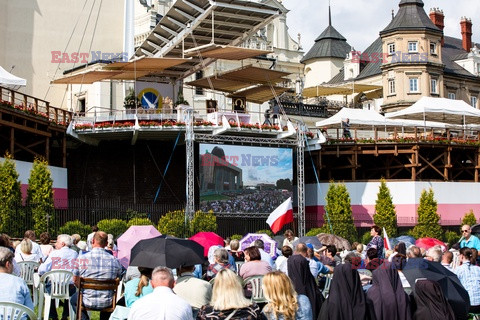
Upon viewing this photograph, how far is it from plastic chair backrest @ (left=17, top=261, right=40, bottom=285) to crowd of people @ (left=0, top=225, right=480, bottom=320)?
11.3 inches

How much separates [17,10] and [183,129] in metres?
15.1

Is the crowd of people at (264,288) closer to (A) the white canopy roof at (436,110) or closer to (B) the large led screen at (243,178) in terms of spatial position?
(B) the large led screen at (243,178)

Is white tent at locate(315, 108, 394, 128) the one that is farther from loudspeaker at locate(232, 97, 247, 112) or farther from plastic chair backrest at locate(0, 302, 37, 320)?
plastic chair backrest at locate(0, 302, 37, 320)

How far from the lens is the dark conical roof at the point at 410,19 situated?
59.3 metres

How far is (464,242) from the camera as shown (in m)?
19.8

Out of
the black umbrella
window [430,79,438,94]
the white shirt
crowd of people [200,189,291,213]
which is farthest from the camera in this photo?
window [430,79,438,94]

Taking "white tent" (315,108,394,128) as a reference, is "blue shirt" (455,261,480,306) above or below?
below

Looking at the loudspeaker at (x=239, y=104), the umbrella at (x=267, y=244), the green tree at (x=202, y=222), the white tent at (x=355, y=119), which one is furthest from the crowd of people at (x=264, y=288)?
the white tent at (x=355, y=119)

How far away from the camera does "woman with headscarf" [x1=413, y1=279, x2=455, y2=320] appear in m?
10.2

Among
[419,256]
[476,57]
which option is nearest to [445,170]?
[476,57]

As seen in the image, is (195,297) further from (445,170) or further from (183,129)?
(445,170)

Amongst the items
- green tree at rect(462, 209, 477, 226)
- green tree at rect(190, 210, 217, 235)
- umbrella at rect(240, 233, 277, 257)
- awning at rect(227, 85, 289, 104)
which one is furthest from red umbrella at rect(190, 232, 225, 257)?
green tree at rect(462, 209, 477, 226)

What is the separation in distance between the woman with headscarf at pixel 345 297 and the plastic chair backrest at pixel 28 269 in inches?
269

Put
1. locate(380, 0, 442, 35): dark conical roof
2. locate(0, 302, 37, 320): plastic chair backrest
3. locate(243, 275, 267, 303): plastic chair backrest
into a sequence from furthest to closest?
1. locate(380, 0, 442, 35): dark conical roof
2. locate(243, 275, 267, 303): plastic chair backrest
3. locate(0, 302, 37, 320): plastic chair backrest
